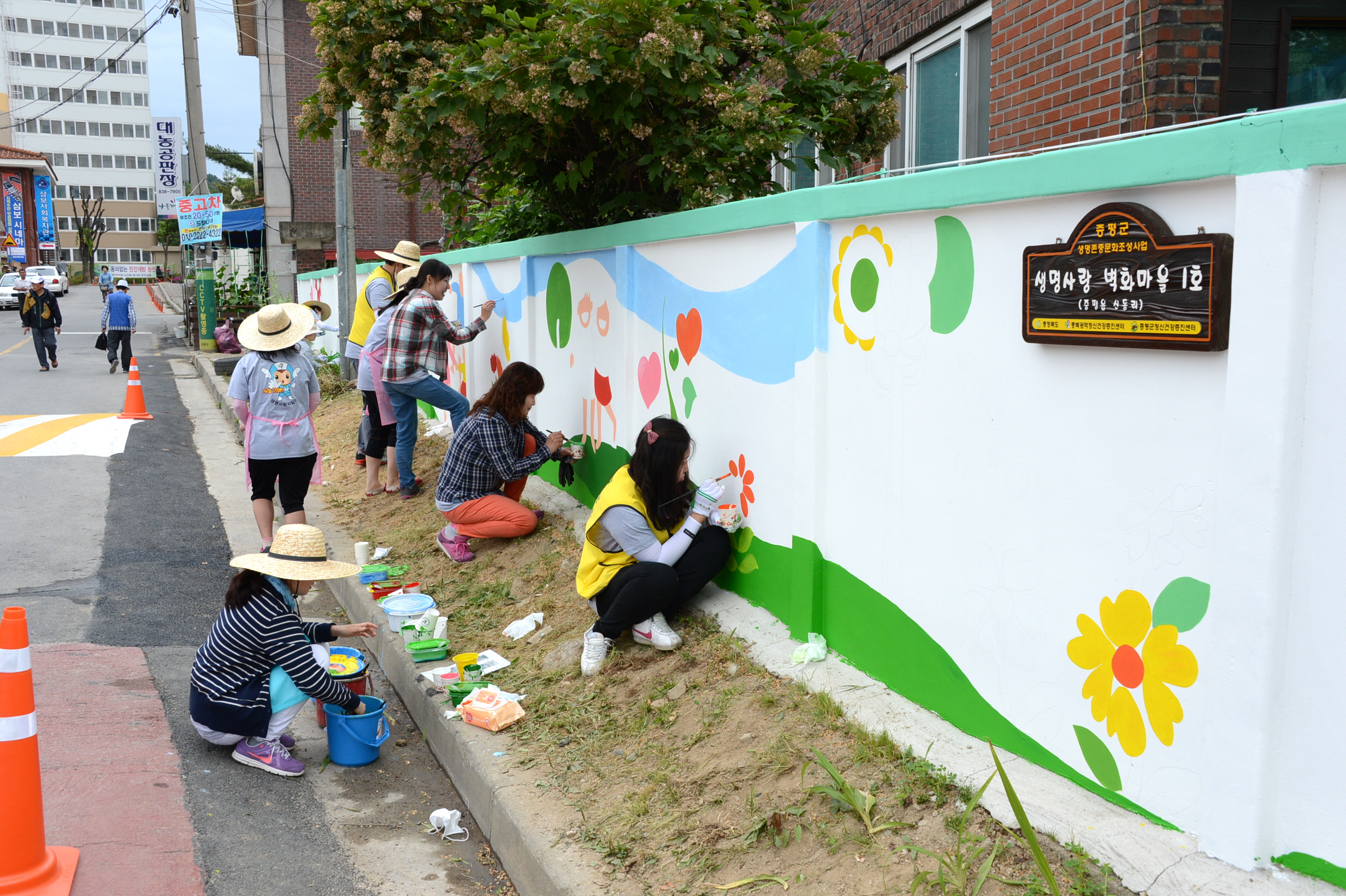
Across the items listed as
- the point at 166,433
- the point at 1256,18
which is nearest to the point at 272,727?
the point at 1256,18

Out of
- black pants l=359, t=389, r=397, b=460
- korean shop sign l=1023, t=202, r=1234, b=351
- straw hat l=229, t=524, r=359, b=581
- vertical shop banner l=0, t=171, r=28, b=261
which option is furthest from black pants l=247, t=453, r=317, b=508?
vertical shop banner l=0, t=171, r=28, b=261

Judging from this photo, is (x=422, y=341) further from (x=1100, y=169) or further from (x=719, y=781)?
(x=1100, y=169)

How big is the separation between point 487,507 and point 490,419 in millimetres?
580

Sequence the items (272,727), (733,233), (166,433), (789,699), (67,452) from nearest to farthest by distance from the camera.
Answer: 1. (789,699)
2. (272,727)
3. (733,233)
4. (67,452)
5. (166,433)

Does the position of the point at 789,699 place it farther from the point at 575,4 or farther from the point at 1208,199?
the point at 575,4

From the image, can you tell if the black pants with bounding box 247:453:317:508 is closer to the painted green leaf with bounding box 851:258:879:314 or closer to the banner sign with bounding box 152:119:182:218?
the painted green leaf with bounding box 851:258:879:314

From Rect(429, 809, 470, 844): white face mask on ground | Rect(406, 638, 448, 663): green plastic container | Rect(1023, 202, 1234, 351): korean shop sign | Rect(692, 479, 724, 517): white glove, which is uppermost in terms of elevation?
Rect(1023, 202, 1234, 351): korean shop sign

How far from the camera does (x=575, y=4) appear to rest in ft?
18.8

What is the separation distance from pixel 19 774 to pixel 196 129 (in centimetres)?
2342

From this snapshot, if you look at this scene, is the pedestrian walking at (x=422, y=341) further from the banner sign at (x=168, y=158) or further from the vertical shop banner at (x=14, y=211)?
the vertical shop banner at (x=14, y=211)

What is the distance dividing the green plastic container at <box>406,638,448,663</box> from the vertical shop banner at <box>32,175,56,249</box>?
8577 cm

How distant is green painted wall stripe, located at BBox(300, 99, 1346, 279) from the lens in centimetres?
227

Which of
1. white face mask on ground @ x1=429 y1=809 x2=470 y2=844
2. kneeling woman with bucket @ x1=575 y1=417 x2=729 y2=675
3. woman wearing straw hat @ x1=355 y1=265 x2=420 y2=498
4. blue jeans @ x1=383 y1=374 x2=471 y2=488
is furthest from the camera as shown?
woman wearing straw hat @ x1=355 y1=265 x2=420 y2=498

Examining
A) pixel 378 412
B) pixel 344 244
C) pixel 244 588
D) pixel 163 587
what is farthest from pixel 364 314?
pixel 244 588
